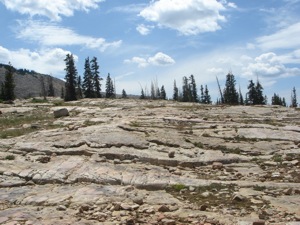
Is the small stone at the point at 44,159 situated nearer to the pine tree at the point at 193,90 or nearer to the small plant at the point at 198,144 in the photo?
the small plant at the point at 198,144

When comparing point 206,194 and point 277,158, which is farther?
point 277,158

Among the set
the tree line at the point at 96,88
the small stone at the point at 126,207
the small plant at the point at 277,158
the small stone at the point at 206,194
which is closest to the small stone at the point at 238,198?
the small stone at the point at 206,194

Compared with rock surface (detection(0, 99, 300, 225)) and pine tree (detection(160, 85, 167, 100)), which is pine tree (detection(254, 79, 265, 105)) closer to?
pine tree (detection(160, 85, 167, 100))

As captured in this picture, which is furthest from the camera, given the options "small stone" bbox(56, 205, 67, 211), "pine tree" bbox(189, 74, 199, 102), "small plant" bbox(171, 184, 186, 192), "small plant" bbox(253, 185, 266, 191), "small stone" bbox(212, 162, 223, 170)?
"pine tree" bbox(189, 74, 199, 102)

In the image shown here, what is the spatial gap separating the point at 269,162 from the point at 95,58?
7822 cm

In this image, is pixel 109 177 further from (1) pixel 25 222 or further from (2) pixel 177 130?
(2) pixel 177 130

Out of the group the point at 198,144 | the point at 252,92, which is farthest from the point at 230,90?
the point at 198,144

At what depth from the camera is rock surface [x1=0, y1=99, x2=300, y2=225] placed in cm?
876

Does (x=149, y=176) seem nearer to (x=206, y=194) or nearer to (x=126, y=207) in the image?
(x=206, y=194)

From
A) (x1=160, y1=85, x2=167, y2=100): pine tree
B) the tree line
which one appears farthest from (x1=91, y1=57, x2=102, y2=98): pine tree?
(x1=160, y1=85, x2=167, y2=100): pine tree

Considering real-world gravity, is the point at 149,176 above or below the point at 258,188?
above

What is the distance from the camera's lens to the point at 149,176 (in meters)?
11.9

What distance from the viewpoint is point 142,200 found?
9641 millimetres

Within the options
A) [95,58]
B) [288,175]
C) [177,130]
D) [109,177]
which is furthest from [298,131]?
[95,58]
